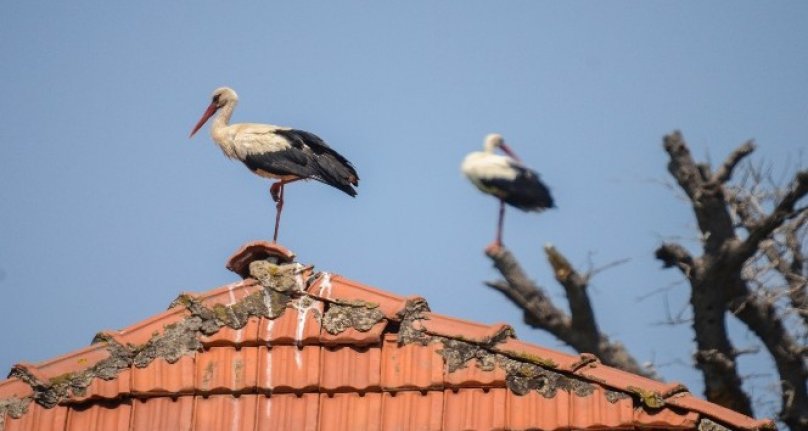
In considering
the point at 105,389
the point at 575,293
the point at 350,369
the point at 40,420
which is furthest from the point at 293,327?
the point at 575,293

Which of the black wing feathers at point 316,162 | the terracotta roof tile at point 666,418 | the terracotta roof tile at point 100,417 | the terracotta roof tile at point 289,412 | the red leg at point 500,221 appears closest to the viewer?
the terracotta roof tile at point 666,418

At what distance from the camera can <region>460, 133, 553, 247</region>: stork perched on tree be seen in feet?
53.2

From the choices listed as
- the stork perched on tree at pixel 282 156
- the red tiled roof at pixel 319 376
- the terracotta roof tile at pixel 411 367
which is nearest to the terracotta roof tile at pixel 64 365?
the red tiled roof at pixel 319 376

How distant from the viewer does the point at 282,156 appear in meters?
10.6

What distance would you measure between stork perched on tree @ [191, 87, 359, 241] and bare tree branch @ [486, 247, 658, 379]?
2430 millimetres

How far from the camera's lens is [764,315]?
40.1 ft

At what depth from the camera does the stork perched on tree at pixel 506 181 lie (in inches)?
639

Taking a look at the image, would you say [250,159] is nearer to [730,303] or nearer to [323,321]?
[730,303]

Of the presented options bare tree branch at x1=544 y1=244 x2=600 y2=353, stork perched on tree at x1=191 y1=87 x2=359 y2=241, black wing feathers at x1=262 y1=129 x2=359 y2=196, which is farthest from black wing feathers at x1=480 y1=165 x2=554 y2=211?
black wing feathers at x1=262 y1=129 x2=359 y2=196

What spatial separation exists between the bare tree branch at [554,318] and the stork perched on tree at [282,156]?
7.97ft

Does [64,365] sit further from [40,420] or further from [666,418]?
[666,418]

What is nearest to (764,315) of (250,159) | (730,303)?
(730,303)

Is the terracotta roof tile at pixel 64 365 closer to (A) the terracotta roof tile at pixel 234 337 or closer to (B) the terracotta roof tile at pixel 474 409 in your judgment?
(A) the terracotta roof tile at pixel 234 337

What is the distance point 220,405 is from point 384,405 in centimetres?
60
